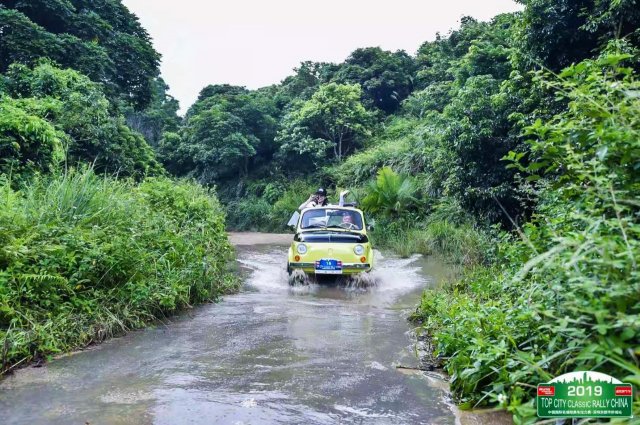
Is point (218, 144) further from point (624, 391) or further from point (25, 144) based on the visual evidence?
point (624, 391)

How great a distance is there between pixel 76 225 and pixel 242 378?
365 centimetres

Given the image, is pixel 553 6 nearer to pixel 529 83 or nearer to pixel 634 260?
pixel 529 83

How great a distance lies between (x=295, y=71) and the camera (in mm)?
39406

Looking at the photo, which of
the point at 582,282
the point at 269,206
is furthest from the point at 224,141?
the point at 582,282

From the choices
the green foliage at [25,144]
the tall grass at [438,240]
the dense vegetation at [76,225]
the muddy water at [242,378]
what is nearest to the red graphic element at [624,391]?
the muddy water at [242,378]

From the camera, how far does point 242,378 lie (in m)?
4.50

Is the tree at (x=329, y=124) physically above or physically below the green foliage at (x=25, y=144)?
above

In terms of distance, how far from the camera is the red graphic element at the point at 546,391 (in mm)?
2555

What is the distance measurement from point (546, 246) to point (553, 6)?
7137 mm

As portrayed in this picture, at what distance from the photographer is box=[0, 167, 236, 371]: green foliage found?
5.25 m

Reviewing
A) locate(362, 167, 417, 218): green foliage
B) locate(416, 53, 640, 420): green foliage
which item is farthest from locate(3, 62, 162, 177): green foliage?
locate(416, 53, 640, 420): green foliage

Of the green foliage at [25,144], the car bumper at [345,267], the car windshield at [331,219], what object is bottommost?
the car bumper at [345,267]

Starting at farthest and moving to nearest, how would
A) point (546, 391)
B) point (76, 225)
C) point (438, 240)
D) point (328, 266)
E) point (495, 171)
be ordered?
point (438, 240), point (495, 171), point (328, 266), point (76, 225), point (546, 391)

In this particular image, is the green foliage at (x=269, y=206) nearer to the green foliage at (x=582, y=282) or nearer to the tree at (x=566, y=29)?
the tree at (x=566, y=29)
